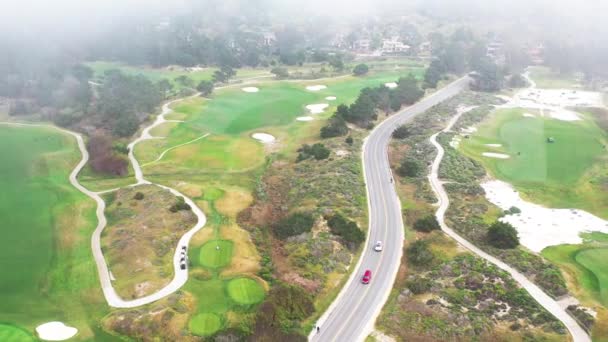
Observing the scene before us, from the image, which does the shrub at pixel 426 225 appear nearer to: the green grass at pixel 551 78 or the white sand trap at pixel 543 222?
the white sand trap at pixel 543 222

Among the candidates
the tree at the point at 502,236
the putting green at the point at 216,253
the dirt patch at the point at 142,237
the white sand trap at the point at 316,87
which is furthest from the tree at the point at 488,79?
the putting green at the point at 216,253

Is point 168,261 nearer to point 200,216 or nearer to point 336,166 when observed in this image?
point 200,216

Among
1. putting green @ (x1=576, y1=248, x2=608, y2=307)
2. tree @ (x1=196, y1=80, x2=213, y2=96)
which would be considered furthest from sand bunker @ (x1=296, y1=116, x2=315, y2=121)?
putting green @ (x1=576, y1=248, x2=608, y2=307)

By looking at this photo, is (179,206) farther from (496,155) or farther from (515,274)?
(496,155)

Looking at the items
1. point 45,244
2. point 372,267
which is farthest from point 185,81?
point 372,267

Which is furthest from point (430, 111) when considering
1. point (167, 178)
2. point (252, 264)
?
point (252, 264)
